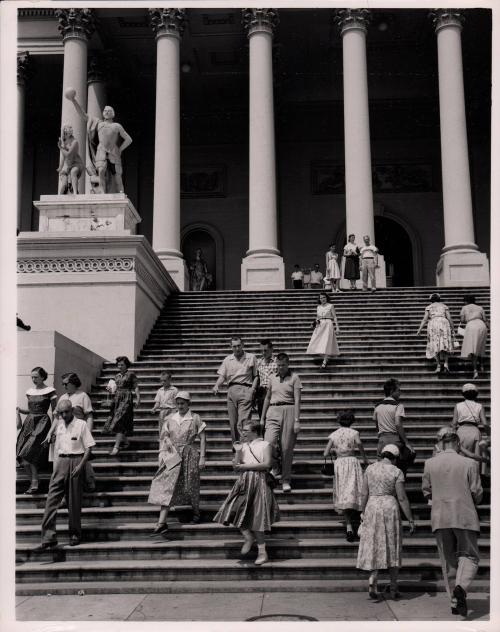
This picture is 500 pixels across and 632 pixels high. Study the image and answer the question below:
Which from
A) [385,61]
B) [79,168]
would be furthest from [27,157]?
[79,168]

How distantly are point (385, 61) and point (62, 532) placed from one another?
26.3 meters

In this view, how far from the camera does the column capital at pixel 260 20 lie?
2500 cm

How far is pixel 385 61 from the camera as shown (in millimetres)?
31562

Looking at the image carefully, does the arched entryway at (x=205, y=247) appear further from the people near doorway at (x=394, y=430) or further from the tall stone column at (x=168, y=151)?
the people near doorway at (x=394, y=430)

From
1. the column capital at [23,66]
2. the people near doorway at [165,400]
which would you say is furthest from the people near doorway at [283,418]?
the column capital at [23,66]

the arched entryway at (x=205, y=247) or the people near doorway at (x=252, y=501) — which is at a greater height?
the arched entryway at (x=205, y=247)

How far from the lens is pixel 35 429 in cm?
1044

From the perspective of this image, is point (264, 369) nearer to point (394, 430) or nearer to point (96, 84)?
point (394, 430)

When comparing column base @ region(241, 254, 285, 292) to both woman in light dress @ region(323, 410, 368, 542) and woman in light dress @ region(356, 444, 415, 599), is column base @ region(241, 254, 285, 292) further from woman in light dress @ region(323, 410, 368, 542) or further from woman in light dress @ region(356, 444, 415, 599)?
woman in light dress @ region(356, 444, 415, 599)

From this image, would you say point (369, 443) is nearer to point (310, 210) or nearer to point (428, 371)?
point (428, 371)

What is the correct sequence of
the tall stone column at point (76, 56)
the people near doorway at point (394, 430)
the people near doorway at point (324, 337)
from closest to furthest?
the people near doorway at point (394, 430)
the people near doorway at point (324, 337)
the tall stone column at point (76, 56)

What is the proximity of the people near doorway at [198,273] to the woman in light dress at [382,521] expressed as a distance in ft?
74.7

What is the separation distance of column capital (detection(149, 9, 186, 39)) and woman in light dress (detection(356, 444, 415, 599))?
67.7 ft

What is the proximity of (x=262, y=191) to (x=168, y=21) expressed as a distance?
657cm
